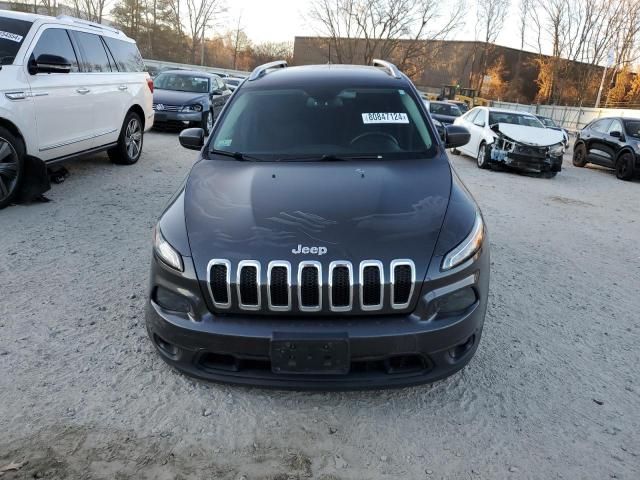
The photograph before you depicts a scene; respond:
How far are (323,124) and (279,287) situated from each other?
172cm

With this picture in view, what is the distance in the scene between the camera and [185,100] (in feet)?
39.2

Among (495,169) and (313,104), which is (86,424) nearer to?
(313,104)

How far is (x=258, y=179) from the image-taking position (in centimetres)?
292

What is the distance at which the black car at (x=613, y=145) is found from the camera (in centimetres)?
1177

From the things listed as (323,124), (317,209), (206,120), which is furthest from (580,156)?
(317,209)

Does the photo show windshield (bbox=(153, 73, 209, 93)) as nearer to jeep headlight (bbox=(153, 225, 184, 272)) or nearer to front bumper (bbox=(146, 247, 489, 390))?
jeep headlight (bbox=(153, 225, 184, 272))

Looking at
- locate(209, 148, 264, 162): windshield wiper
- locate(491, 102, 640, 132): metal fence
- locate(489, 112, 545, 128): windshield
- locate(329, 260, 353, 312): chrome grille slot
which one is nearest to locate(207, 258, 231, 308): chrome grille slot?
locate(329, 260, 353, 312): chrome grille slot

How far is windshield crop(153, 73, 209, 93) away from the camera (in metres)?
12.9

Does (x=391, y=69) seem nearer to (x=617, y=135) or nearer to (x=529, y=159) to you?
(x=529, y=159)

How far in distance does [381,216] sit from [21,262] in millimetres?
3332

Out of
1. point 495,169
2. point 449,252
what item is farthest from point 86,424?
point 495,169

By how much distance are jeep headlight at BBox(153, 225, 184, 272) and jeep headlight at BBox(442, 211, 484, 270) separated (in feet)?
4.21

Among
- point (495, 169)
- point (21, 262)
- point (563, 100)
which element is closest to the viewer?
point (21, 262)

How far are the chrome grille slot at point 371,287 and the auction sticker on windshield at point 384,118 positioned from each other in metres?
1.68
